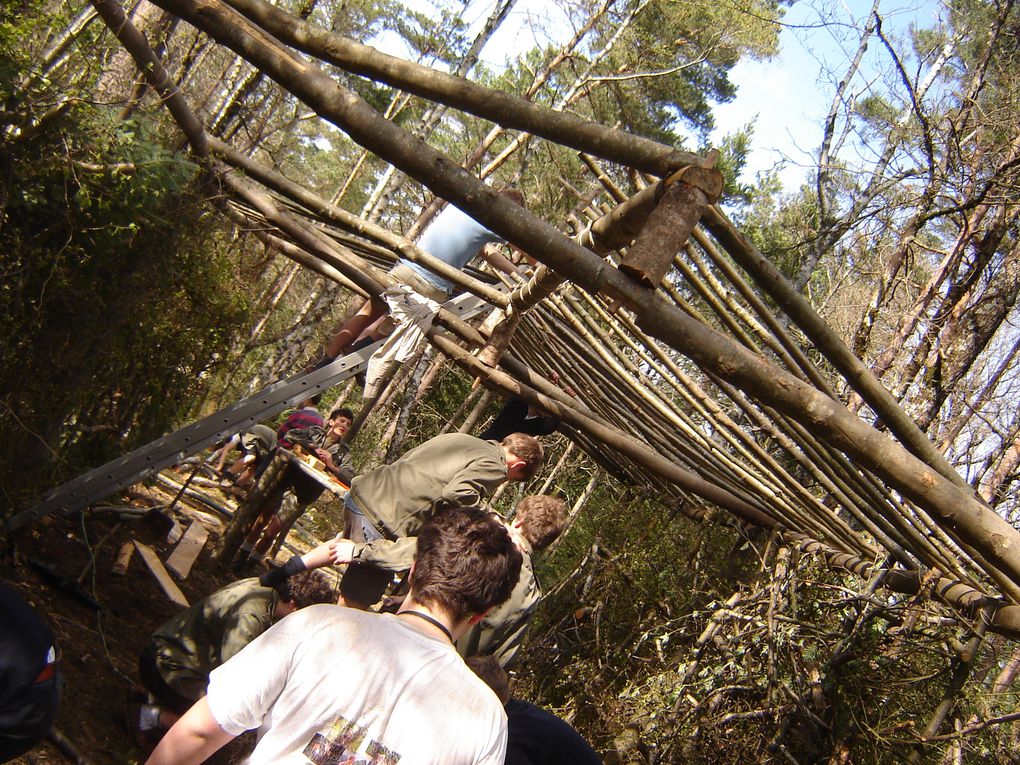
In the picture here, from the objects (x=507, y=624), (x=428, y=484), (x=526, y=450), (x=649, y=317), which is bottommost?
(x=507, y=624)

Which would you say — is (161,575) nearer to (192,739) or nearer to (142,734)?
(142,734)

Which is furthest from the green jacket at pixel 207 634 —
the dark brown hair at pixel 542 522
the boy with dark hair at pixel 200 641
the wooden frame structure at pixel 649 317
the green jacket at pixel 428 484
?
the wooden frame structure at pixel 649 317

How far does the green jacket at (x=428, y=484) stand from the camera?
3865mm

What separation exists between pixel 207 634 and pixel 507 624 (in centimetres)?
153

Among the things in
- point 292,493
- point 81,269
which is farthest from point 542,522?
point 292,493

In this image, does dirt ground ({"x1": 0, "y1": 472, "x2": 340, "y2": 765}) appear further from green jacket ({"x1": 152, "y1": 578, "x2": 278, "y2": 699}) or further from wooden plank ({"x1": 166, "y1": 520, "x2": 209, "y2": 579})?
green jacket ({"x1": 152, "y1": 578, "x2": 278, "y2": 699})

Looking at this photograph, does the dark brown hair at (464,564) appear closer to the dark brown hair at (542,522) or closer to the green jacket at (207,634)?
the dark brown hair at (542,522)

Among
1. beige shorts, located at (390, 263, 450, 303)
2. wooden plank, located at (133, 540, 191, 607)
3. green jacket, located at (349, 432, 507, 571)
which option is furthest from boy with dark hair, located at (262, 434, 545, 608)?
wooden plank, located at (133, 540, 191, 607)

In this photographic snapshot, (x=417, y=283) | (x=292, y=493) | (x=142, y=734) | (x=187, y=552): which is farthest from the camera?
(x=292, y=493)

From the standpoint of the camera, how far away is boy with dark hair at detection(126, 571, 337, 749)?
364 cm

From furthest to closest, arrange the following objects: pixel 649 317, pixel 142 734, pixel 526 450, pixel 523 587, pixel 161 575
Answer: pixel 161 575
pixel 526 450
pixel 523 587
pixel 142 734
pixel 649 317

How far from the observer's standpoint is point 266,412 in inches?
180

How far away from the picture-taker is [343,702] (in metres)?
1.62

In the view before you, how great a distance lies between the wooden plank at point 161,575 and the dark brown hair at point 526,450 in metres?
2.83
